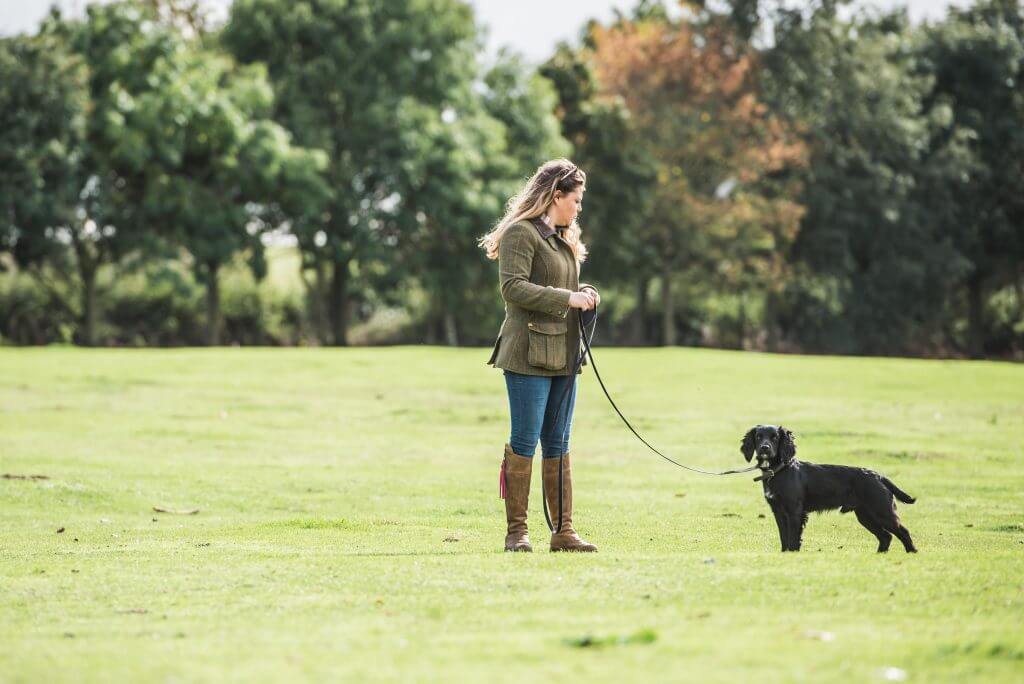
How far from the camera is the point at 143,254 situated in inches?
1585

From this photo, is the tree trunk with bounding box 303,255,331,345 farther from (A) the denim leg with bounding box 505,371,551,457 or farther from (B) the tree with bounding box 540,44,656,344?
(A) the denim leg with bounding box 505,371,551,457

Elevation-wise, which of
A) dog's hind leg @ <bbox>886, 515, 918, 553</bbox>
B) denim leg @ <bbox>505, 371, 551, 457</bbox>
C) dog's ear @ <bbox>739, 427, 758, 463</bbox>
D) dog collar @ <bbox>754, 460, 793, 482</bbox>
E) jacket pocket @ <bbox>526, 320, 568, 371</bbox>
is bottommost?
dog's hind leg @ <bbox>886, 515, 918, 553</bbox>

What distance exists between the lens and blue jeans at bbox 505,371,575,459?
838 cm

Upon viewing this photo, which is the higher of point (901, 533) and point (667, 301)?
point (667, 301)

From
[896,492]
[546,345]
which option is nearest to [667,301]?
[896,492]

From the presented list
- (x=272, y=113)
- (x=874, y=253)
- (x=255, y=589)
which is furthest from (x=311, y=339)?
(x=255, y=589)

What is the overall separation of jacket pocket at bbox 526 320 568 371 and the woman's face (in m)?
0.65

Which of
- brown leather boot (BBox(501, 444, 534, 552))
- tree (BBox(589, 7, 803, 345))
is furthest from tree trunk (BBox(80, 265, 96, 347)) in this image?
brown leather boot (BBox(501, 444, 534, 552))

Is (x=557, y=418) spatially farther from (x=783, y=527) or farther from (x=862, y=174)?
(x=862, y=174)

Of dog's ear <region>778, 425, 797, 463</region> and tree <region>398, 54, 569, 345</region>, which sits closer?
dog's ear <region>778, 425, 797, 463</region>

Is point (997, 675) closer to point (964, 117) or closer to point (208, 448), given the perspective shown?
point (208, 448)

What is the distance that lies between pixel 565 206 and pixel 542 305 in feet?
2.18

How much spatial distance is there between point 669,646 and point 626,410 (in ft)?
56.7

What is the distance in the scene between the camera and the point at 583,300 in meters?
8.18
